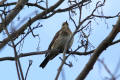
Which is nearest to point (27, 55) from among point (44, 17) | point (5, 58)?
point (5, 58)

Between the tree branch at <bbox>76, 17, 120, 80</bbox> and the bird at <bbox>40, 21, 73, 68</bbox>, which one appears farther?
the bird at <bbox>40, 21, 73, 68</bbox>

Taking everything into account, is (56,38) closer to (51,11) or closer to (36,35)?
(51,11)

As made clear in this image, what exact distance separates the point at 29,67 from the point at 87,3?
2154mm

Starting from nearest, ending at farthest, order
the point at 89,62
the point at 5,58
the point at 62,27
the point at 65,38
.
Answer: the point at 89,62, the point at 5,58, the point at 65,38, the point at 62,27

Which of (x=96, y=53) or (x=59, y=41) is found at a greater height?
(x=96, y=53)

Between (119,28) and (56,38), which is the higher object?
(119,28)

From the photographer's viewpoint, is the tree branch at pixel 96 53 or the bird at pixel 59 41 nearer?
the tree branch at pixel 96 53

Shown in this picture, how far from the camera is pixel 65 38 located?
673cm

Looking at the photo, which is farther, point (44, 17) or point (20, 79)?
point (44, 17)

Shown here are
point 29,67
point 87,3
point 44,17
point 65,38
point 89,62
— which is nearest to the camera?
point 89,62

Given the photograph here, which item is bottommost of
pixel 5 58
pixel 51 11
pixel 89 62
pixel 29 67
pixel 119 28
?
pixel 5 58

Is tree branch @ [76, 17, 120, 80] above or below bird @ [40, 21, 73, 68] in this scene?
above

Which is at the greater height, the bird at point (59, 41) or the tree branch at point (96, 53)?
the tree branch at point (96, 53)

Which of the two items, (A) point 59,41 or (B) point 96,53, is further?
(A) point 59,41
